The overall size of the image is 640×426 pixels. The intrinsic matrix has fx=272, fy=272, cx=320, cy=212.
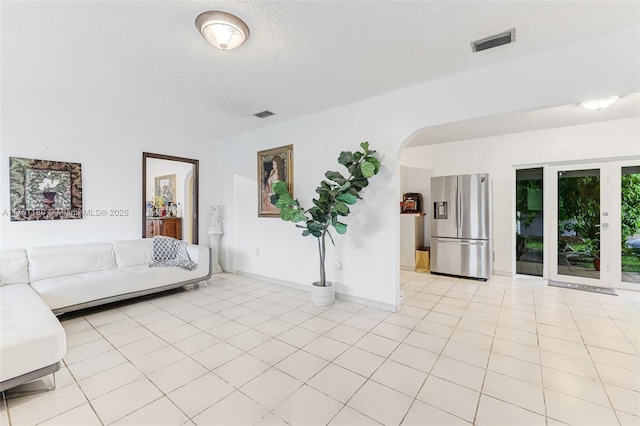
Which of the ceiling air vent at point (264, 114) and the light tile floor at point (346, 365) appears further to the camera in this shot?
the ceiling air vent at point (264, 114)


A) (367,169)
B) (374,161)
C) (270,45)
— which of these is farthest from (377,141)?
(270,45)

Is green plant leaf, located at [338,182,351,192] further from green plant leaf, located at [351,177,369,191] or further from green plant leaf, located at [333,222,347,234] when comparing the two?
green plant leaf, located at [333,222,347,234]

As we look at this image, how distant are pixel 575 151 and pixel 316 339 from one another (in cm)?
521

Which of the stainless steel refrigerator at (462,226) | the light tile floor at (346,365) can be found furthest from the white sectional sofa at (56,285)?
the stainless steel refrigerator at (462,226)

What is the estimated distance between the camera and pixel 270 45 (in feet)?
7.85

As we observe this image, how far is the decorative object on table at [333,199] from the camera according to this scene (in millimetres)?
3262

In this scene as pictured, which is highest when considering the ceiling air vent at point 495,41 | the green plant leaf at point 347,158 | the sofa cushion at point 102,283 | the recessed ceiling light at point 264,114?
the recessed ceiling light at point 264,114

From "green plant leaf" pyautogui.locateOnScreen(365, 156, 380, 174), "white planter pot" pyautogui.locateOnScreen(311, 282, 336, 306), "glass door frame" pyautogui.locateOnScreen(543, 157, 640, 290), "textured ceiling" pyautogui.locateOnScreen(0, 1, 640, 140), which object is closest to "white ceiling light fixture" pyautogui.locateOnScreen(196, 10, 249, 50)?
"textured ceiling" pyautogui.locateOnScreen(0, 1, 640, 140)

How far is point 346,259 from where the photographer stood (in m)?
3.81

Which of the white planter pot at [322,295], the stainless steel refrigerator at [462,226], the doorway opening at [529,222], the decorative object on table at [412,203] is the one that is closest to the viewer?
the white planter pot at [322,295]

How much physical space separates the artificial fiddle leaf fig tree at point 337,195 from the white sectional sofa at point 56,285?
71.0 inches

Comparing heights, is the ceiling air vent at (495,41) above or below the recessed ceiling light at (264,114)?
below

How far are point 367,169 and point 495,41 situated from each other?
1583mm

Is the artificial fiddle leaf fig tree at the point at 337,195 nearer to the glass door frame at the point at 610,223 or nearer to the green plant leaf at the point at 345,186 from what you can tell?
the green plant leaf at the point at 345,186
